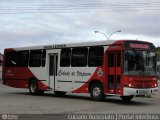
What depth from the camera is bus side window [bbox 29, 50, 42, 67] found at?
86.9 ft

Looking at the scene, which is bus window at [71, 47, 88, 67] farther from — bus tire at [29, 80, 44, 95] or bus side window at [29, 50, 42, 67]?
Result: bus tire at [29, 80, 44, 95]

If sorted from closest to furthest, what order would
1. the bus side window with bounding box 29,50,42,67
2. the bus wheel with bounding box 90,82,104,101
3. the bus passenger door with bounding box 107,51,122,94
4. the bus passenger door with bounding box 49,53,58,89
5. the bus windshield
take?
1. the bus windshield
2. the bus passenger door with bounding box 107,51,122,94
3. the bus wheel with bounding box 90,82,104,101
4. the bus passenger door with bounding box 49,53,58,89
5. the bus side window with bounding box 29,50,42,67

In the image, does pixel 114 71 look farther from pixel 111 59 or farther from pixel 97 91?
pixel 97 91

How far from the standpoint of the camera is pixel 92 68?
22562mm

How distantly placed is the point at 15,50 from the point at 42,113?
12.8 meters

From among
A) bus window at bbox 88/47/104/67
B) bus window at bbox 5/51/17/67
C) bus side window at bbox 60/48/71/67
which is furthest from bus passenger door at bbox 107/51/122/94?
bus window at bbox 5/51/17/67

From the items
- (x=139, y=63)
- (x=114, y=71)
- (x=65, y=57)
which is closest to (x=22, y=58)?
(x=65, y=57)

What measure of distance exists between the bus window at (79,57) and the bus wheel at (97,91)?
50.8 inches

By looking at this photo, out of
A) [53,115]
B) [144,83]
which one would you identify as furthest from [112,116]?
[144,83]

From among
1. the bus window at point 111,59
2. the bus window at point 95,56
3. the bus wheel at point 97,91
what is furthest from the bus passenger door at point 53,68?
the bus window at point 111,59

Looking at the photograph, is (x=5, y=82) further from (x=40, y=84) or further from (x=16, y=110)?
(x=16, y=110)

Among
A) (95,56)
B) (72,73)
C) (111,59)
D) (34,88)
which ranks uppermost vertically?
(95,56)

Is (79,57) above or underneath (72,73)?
above

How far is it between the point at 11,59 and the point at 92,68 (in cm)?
805
